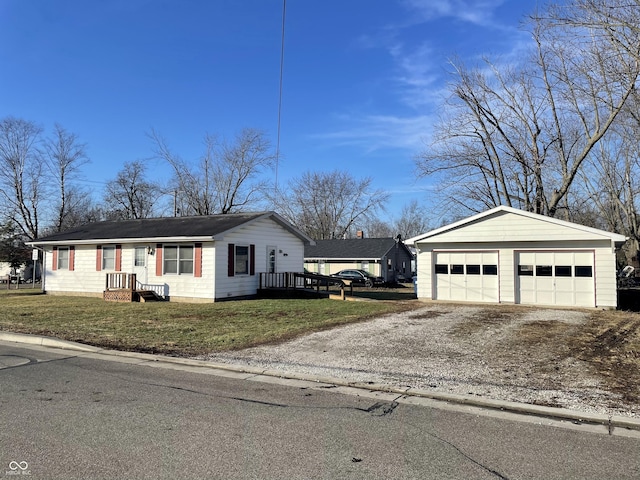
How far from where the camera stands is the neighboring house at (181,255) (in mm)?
19422

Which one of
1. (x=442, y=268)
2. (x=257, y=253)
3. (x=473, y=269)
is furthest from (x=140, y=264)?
(x=473, y=269)

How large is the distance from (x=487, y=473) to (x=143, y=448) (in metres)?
2.92

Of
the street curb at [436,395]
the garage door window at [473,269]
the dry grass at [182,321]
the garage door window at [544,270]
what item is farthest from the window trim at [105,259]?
the garage door window at [544,270]

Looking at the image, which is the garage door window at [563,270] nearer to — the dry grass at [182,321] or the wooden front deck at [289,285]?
the dry grass at [182,321]


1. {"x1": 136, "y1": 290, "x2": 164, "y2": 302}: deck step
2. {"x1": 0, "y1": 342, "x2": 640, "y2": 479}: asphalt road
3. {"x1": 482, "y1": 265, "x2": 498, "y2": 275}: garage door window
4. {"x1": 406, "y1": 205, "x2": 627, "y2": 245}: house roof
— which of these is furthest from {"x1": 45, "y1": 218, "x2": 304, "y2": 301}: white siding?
{"x1": 0, "y1": 342, "x2": 640, "y2": 479}: asphalt road

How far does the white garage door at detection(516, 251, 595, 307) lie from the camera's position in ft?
55.5

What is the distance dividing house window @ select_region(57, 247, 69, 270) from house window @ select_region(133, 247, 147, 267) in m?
4.85

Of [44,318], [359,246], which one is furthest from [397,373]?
[359,246]

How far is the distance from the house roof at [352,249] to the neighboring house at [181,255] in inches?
673

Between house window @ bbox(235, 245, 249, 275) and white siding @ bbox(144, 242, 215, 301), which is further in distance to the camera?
house window @ bbox(235, 245, 249, 275)

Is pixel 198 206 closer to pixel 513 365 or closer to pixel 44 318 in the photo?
pixel 44 318

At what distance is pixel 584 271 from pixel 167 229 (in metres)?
17.4

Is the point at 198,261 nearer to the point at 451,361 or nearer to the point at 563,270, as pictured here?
the point at 451,361

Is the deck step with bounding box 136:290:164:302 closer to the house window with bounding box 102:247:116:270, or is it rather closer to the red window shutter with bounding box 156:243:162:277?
the red window shutter with bounding box 156:243:162:277
